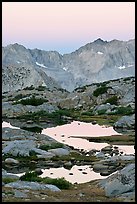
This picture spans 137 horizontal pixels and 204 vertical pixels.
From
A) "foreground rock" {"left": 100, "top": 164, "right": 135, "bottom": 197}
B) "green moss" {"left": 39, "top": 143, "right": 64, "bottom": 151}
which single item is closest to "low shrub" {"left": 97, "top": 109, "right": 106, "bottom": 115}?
"green moss" {"left": 39, "top": 143, "right": 64, "bottom": 151}

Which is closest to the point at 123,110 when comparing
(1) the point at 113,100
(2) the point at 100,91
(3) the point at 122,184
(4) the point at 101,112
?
(4) the point at 101,112

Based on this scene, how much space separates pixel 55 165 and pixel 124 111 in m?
54.4

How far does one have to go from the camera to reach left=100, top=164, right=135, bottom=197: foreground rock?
22297mm

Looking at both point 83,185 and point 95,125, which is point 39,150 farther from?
point 95,125

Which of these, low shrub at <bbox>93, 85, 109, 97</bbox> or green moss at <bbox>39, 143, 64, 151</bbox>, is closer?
green moss at <bbox>39, 143, 64, 151</bbox>

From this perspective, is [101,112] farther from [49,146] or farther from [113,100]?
[49,146]

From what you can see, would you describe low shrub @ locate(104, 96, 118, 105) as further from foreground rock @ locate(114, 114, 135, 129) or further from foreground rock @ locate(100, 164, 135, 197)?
foreground rock @ locate(100, 164, 135, 197)

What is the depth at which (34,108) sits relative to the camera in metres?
97.6

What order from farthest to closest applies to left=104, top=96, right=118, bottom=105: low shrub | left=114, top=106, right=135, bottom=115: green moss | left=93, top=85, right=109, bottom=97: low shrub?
left=93, top=85, right=109, bottom=97: low shrub < left=104, top=96, right=118, bottom=105: low shrub < left=114, top=106, right=135, bottom=115: green moss

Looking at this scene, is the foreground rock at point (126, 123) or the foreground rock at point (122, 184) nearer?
the foreground rock at point (122, 184)

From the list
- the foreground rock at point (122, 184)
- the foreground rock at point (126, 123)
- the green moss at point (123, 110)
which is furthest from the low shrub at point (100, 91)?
the foreground rock at point (122, 184)

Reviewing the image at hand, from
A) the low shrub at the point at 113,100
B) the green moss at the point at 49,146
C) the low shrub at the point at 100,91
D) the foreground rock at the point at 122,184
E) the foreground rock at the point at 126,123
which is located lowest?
the foreground rock at the point at 122,184

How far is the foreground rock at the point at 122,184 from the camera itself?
22.3m

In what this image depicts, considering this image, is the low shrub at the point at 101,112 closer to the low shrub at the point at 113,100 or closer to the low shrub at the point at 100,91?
the low shrub at the point at 113,100
